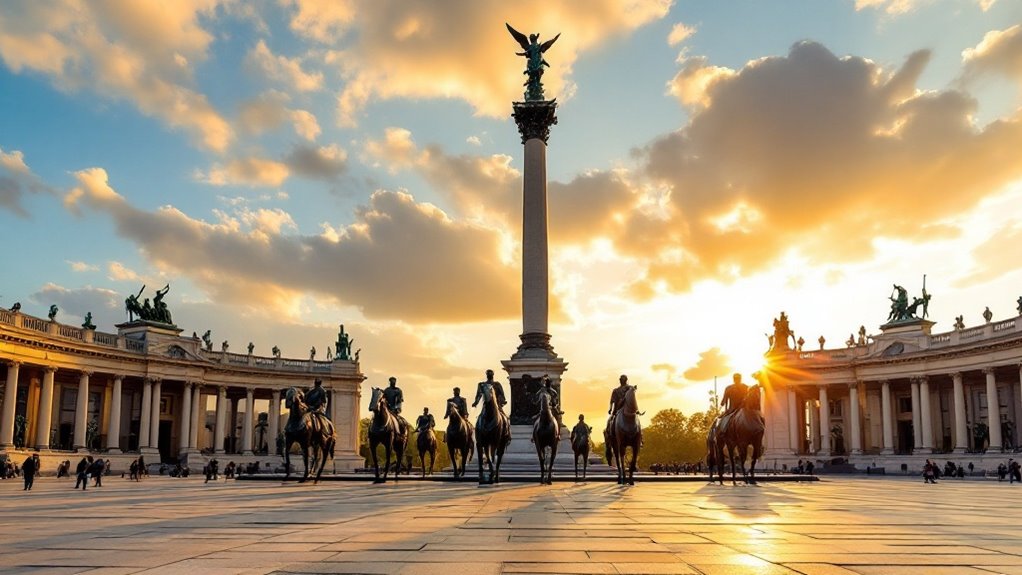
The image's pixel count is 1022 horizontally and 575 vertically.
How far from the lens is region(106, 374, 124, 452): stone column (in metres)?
86.6

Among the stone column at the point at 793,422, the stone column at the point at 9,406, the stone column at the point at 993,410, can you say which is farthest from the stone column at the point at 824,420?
the stone column at the point at 9,406

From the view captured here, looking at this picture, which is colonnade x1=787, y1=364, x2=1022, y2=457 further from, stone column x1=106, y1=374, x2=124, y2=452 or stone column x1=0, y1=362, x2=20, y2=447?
stone column x1=0, y1=362, x2=20, y2=447

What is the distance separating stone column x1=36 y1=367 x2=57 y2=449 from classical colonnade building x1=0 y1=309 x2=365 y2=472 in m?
0.09

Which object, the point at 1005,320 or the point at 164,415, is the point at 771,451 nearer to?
the point at 1005,320

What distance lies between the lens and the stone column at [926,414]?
9338 centimetres

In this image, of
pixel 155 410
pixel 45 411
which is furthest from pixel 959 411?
pixel 45 411

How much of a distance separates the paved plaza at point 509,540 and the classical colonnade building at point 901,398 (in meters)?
76.8

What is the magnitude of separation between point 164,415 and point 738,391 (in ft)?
277

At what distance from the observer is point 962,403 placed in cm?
9050

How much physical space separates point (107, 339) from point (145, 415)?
9.32 m

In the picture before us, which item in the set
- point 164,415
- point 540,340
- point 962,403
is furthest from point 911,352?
point 164,415

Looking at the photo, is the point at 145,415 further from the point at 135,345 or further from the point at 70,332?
the point at 70,332

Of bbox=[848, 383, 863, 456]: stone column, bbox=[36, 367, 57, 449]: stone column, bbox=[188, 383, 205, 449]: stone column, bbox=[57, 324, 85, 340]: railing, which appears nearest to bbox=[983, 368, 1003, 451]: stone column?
bbox=[848, 383, 863, 456]: stone column

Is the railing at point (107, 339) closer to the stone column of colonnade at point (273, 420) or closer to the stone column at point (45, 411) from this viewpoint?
the stone column at point (45, 411)
